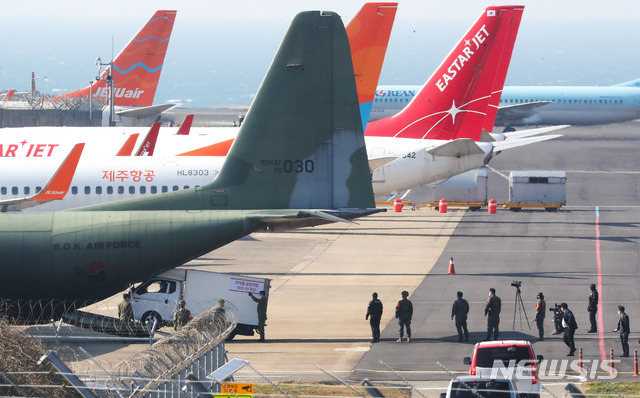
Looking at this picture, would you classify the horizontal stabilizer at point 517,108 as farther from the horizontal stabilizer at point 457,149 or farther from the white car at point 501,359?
the white car at point 501,359

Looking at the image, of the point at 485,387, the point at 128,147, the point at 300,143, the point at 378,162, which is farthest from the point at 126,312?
the point at 128,147

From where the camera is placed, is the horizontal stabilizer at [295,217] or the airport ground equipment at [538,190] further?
the airport ground equipment at [538,190]

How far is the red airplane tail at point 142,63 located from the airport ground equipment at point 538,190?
105 feet

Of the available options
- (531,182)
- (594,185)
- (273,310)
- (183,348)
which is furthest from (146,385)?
(594,185)

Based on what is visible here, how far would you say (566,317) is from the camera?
89.5ft

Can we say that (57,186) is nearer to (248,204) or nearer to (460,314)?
(248,204)

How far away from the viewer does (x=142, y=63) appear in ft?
258

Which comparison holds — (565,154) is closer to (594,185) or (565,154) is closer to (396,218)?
(594,185)

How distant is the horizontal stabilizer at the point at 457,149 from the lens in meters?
44.6

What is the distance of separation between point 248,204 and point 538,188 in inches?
1351

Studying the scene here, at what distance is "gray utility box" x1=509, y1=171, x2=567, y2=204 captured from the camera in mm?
57656

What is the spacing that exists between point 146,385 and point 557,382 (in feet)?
39.2

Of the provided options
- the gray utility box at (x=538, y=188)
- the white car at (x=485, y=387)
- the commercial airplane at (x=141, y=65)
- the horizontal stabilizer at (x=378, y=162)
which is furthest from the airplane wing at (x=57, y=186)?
the commercial airplane at (x=141, y=65)

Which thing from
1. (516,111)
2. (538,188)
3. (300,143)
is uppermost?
(516,111)
